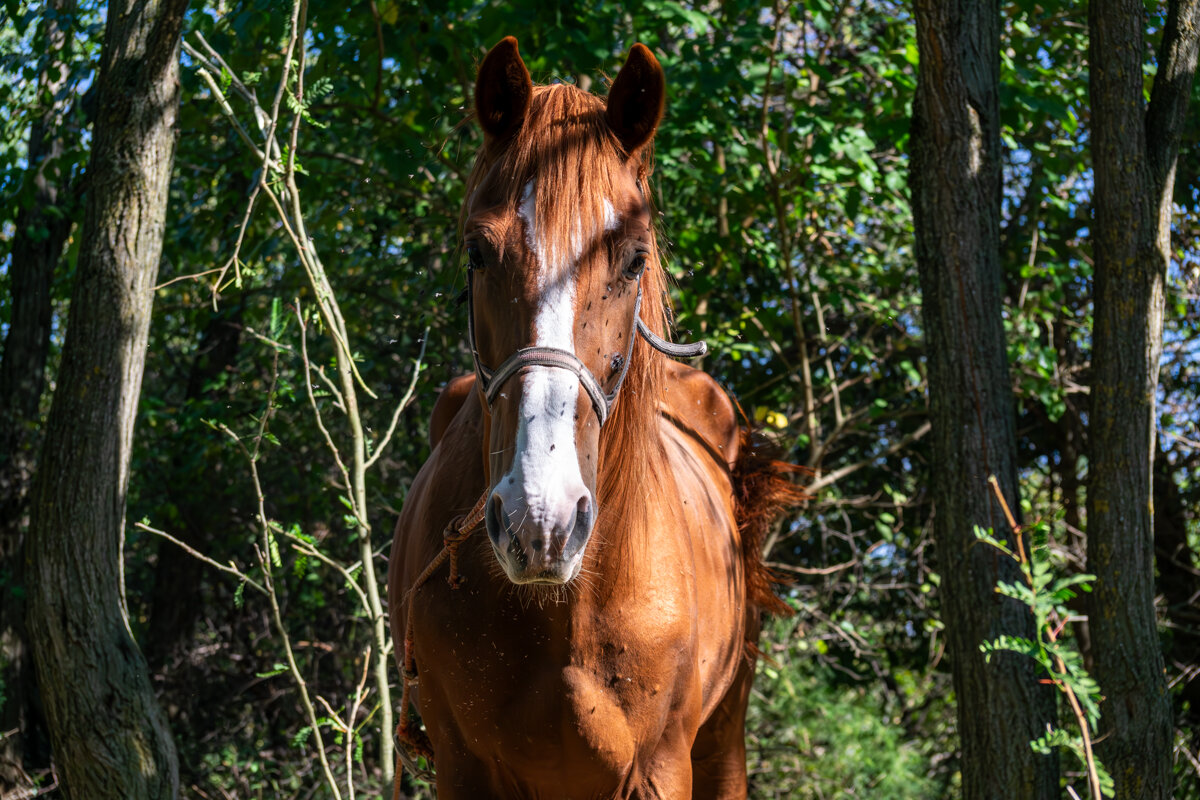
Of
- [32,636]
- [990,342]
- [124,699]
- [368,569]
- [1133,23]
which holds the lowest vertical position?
[124,699]

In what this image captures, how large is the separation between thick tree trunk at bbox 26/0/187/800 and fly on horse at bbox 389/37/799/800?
164 cm

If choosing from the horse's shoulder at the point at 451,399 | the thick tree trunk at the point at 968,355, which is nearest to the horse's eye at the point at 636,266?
the horse's shoulder at the point at 451,399

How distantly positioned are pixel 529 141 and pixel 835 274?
154 inches

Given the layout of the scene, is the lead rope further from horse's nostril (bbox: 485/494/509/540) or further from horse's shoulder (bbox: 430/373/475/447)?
horse's shoulder (bbox: 430/373/475/447)

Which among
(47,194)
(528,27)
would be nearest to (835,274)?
(528,27)

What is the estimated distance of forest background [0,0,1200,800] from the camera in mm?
4891

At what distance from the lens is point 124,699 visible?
3.53 metres

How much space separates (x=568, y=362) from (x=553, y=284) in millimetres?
159

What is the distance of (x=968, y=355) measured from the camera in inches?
127

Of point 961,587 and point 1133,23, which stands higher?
point 1133,23

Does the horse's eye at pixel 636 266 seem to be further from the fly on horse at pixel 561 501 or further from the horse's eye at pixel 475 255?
the horse's eye at pixel 475 255

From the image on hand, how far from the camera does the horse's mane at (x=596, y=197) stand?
6.08 ft

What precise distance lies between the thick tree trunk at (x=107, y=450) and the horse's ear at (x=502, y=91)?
228cm

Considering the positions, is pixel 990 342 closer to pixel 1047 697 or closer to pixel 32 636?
pixel 1047 697
